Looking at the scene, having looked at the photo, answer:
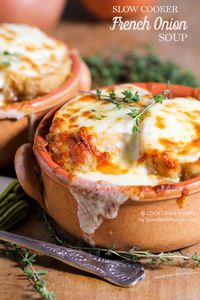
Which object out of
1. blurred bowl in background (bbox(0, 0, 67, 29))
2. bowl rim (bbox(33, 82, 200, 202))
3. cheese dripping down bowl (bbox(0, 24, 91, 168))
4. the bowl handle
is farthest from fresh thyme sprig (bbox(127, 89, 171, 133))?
blurred bowl in background (bbox(0, 0, 67, 29))

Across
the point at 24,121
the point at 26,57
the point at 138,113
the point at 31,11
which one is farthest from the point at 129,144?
the point at 31,11

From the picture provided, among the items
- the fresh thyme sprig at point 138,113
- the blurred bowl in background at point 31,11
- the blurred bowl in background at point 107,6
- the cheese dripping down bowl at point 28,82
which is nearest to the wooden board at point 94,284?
the fresh thyme sprig at point 138,113

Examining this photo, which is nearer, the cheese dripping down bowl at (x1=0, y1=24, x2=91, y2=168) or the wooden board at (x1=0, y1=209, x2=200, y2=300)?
the wooden board at (x1=0, y1=209, x2=200, y2=300)

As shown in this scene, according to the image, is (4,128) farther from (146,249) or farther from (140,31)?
(140,31)

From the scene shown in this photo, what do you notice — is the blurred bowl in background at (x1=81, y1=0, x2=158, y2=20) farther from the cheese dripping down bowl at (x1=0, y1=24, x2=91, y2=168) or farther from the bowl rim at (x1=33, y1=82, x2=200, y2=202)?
the bowl rim at (x1=33, y1=82, x2=200, y2=202)

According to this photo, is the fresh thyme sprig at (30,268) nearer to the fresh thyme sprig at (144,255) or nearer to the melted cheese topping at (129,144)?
the fresh thyme sprig at (144,255)

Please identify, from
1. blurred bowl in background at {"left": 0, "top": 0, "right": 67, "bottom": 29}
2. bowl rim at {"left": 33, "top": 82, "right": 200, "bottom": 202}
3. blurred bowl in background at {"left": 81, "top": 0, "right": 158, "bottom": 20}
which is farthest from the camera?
blurred bowl in background at {"left": 81, "top": 0, "right": 158, "bottom": 20}

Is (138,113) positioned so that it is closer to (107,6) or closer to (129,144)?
(129,144)
